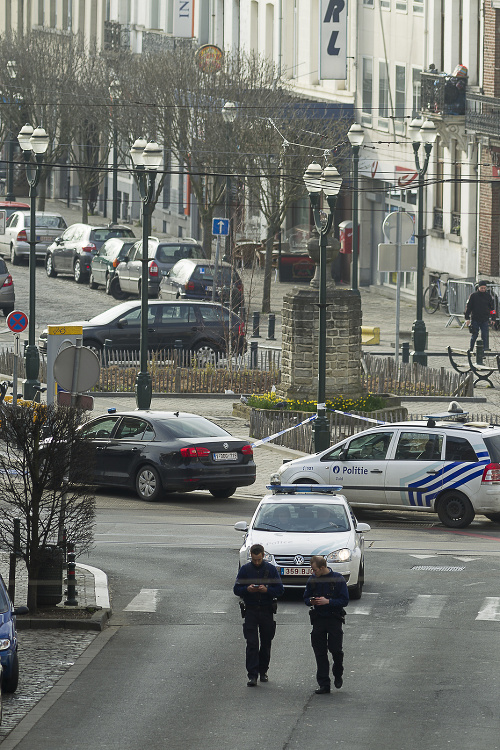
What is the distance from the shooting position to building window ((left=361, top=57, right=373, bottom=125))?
180ft

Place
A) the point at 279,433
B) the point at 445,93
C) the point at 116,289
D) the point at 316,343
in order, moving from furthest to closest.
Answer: the point at 116,289
the point at 445,93
the point at 316,343
the point at 279,433

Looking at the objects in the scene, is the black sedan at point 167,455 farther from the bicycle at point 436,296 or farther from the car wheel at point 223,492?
the bicycle at point 436,296

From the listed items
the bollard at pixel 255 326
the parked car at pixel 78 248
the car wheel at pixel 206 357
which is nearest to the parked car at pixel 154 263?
the parked car at pixel 78 248

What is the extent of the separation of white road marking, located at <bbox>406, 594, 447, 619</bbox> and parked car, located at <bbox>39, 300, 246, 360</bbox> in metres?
18.5

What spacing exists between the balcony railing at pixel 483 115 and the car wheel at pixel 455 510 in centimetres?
2578

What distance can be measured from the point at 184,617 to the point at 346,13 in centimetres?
4118

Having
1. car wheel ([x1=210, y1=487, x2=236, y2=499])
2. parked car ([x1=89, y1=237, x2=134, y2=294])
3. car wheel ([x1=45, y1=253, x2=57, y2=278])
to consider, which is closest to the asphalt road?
car wheel ([x1=210, y1=487, x2=236, y2=499])

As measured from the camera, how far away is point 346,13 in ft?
180

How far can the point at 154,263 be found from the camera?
47500 mm

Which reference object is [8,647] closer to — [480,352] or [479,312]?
[480,352]

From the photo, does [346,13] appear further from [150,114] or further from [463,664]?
[463,664]

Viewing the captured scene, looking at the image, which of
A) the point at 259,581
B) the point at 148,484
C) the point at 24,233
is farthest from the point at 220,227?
the point at 259,581

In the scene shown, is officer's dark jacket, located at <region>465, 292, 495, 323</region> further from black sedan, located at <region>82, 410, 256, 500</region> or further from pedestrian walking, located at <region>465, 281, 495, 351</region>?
black sedan, located at <region>82, 410, 256, 500</region>

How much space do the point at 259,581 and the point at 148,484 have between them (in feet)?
35.2
